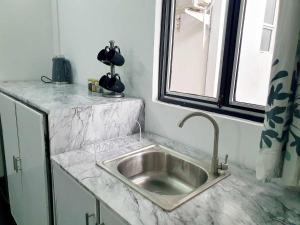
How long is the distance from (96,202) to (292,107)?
82 cm

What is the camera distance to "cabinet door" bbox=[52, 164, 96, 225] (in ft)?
3.24

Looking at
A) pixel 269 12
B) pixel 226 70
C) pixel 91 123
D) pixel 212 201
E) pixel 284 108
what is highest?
pixel 269 12

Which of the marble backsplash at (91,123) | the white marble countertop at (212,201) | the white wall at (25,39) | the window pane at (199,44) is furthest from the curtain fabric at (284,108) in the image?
the white wall at (25,39)

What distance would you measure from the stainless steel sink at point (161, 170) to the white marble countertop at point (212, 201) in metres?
0.09

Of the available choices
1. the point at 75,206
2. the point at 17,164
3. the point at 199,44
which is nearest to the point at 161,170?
the point at 75,206

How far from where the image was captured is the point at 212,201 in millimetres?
898

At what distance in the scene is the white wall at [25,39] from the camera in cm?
221

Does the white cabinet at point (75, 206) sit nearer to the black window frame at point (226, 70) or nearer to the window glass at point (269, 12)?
the black window frame at point (226, 70)

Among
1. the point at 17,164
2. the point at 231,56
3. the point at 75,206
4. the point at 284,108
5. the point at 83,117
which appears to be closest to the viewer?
the point at 284,108

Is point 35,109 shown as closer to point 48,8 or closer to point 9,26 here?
point 9,26

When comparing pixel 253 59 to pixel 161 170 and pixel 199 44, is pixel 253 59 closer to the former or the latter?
pixel 161 170

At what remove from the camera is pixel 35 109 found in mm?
1368

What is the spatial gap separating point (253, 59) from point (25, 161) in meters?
1.69

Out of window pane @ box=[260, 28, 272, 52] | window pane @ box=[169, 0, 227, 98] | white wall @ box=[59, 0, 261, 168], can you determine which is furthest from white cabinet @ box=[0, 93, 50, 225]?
→ window pane @ box=[260, 28, 272, 52]
